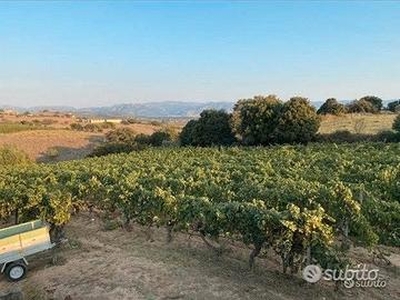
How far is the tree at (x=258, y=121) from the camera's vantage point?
4297 centimetres

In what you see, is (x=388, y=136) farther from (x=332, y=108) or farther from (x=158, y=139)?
(x=158, y=139)

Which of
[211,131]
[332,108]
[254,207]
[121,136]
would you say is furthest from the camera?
[332,108]

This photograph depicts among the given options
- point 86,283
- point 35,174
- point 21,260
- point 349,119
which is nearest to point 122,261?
point 86,283

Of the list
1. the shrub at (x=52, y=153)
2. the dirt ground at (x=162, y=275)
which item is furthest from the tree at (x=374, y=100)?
the dirt ground at (x=162, y=275)

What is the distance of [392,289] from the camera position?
1102 cm

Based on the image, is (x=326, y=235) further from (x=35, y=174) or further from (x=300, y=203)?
(x=35, y=174)

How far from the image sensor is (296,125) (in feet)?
136

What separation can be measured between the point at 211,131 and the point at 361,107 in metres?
30.7

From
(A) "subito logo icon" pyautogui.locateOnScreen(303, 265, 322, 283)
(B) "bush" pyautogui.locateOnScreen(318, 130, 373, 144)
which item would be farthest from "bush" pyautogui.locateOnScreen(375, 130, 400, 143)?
(A) "subito logo icon" pyautogui.locateOnScreen(303, 265, 322, 283)

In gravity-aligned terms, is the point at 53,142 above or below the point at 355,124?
below

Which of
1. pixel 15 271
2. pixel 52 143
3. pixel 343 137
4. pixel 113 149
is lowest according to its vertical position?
pixel 52 143

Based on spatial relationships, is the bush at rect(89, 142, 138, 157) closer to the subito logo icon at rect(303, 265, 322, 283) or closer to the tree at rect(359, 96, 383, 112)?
the subito logo icon at rect(303, 265, 322, 283)

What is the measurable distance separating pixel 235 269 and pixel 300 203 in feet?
7.29

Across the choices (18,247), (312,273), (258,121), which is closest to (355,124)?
(258,121)
